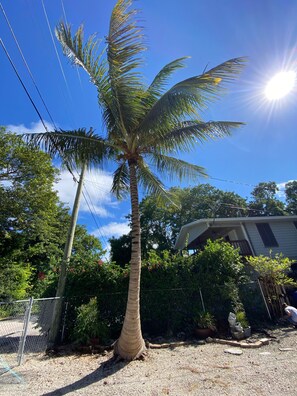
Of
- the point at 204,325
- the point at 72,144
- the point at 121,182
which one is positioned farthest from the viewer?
the point at 121,182

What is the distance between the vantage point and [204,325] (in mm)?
7227

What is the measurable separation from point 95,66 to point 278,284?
33.4ft

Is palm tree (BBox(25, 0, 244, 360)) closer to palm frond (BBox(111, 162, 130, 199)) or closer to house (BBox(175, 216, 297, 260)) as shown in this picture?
palm frond (BBox(111, 162, 130, 199))

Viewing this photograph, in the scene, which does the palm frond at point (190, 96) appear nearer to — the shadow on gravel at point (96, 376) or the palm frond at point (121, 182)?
the palm frond at point (121, 182)

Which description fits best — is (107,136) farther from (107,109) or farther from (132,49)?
(132,49)

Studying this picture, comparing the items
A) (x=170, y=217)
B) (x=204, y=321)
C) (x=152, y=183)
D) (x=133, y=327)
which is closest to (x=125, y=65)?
(x=152, y=183)

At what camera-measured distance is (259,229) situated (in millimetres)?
14109

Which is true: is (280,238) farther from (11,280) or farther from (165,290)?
(11,280)

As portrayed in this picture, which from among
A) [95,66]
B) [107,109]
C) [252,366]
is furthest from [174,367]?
[95,66]

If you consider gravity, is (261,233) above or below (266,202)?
below

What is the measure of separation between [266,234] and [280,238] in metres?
0.99

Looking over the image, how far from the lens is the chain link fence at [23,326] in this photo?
5.85 meters

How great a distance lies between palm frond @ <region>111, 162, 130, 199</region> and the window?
10.2m

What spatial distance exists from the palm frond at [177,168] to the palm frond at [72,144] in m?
1.79
